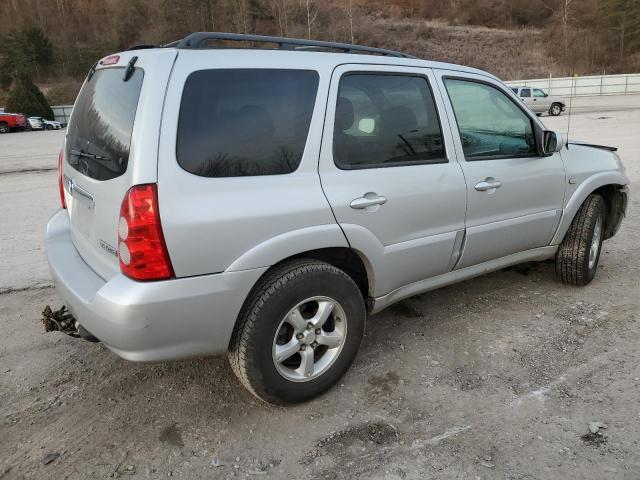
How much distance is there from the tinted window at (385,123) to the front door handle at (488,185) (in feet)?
1.06

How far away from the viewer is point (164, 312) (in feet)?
7.59

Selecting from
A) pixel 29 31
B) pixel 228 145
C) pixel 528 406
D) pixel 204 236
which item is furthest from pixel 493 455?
pixel 29 31

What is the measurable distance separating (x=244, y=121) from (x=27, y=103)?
43440mm

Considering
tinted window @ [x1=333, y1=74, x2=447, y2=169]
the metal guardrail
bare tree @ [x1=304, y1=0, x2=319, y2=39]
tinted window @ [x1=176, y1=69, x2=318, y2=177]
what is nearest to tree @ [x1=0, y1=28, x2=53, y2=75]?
the metal guardrail

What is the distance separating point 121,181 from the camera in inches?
92.6

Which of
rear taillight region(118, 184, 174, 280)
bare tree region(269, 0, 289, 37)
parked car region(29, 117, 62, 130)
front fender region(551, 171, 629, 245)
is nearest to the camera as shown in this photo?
rear taillight region(118, 184, 174, 280)

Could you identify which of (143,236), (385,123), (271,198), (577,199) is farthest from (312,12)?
(143,236)

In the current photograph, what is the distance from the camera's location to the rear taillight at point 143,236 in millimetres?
2258

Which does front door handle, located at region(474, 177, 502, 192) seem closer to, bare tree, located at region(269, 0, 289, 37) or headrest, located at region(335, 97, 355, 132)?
headrest, located at region(335, 97, 355, 132)

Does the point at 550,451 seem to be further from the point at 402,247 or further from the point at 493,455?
the point at 402,247

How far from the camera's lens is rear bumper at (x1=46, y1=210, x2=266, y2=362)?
229cm

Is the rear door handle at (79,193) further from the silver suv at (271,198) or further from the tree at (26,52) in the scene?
the tree at (26,52)

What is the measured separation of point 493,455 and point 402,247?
3.94 feet

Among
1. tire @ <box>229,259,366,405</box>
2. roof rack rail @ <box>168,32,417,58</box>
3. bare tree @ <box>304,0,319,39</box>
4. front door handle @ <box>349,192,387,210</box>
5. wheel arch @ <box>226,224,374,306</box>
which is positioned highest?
bare tree @ <box>304,0,319,39</box>
